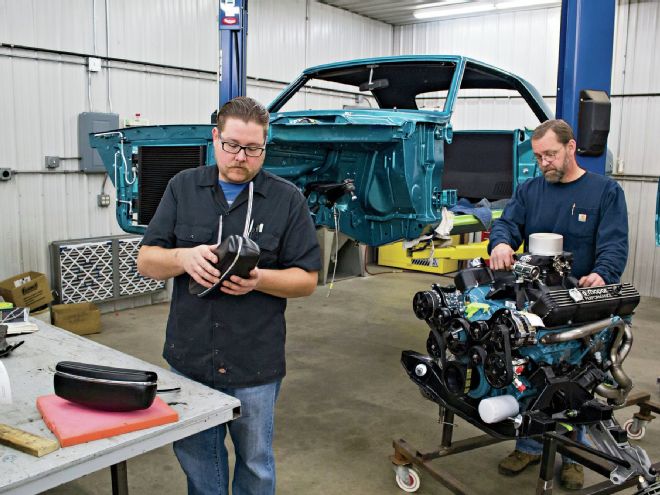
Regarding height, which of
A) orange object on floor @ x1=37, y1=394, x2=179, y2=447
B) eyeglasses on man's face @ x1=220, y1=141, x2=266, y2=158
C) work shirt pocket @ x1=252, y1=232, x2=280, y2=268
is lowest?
orange object on floor @ x1=37, y1=394, x2=179, y2=447

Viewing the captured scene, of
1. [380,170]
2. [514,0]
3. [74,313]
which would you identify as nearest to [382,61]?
[380,170]

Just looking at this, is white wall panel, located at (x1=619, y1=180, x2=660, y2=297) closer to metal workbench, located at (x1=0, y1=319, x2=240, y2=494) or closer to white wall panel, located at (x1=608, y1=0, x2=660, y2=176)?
white wall panel, located at (x1=608, y1=0, x2=660, y2=176)

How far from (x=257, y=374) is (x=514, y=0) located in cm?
838

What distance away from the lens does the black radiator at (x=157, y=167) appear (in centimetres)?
415

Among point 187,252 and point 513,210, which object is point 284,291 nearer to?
point 187,252

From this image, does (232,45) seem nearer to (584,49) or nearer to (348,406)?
(584,49)

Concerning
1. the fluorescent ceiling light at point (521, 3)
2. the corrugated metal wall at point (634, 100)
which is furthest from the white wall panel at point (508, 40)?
the fluorescent ceiling light at point (521, 3)

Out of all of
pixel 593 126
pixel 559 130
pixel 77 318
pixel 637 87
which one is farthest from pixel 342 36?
pixel 559 130

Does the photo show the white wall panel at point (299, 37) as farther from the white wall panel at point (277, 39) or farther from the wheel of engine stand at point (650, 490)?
the wheel of engine stand at point (650, 490)

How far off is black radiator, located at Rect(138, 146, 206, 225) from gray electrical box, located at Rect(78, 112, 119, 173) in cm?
225

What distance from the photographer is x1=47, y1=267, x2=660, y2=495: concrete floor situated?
3148 millimetres

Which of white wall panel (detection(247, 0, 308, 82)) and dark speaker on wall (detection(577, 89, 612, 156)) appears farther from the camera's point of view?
white wall panel (detection(247, 0, 308, 82))

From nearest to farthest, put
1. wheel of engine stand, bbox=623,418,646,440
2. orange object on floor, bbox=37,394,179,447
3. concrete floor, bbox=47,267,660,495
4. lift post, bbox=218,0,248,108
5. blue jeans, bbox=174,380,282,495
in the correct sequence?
1. orange object on floor, bbox=37,394,179,447
2. blue jeans, bbox=174,380,282,495
3. concrete floor, bbox=47,267,660,495
4. wheel of engine stand, bbox=623,418,646,440
5. lift post, bbox=218,0,248,108

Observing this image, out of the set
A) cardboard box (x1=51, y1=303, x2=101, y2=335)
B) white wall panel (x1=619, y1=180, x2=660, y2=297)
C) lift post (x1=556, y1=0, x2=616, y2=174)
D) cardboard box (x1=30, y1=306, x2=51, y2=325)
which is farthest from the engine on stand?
white wall panel (x1=619, y1=180, x2=660, y2=297)
